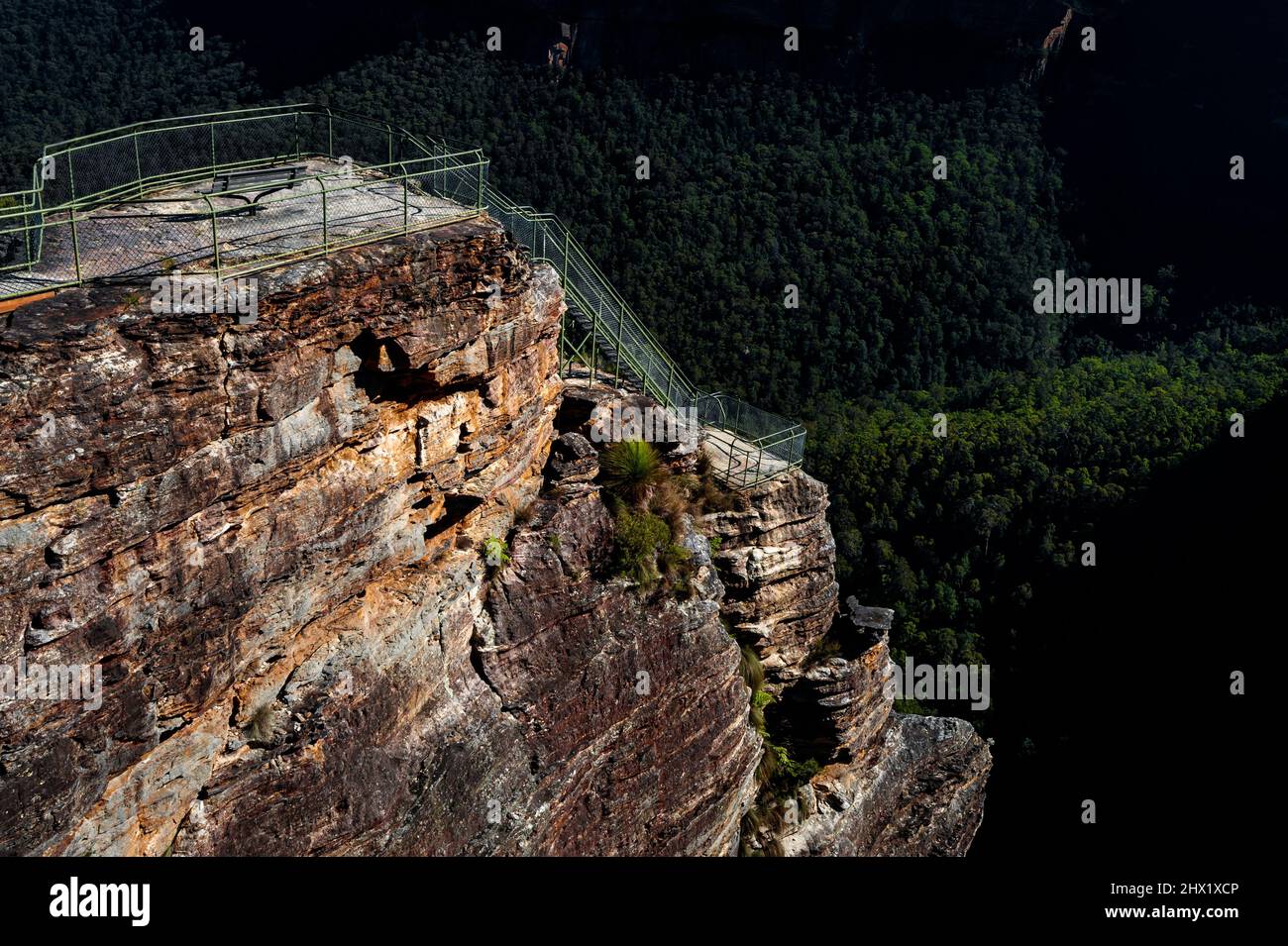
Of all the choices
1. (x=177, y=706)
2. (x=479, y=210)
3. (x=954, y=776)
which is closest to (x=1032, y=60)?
(x=954, y=776)

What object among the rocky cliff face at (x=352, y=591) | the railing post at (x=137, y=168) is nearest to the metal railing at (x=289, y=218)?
the railing post at (x=137, y=168)

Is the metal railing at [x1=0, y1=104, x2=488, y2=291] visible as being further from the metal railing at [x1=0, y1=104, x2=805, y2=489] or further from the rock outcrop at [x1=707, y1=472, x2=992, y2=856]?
the rock outcrop at [x1=707, y1=472, x2=992, y2=856]

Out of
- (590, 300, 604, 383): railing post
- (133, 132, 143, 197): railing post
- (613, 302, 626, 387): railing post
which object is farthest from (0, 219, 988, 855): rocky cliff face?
(133, 132, 143, 197): railing post

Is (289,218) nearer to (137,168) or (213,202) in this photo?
(213,202)

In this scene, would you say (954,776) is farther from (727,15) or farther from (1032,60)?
(1032,60)

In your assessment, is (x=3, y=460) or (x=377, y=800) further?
(x=377, y=800)
